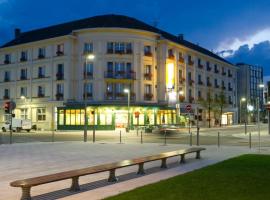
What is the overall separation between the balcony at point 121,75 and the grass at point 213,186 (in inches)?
1792

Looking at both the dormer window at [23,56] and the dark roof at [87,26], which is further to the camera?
the dormer window at [23,56]

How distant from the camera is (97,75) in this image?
191ft

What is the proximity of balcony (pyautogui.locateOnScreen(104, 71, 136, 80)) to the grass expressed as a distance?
4551 centimetres

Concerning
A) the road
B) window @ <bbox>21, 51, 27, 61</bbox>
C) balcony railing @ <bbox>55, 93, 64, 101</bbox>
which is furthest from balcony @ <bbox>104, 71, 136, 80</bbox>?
the road

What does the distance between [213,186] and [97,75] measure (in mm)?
49172

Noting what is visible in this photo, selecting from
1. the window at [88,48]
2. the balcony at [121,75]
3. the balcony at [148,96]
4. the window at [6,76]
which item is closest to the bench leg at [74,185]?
the balcony at [121,75]

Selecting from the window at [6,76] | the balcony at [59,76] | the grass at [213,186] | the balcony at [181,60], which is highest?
the balcony at [181,60]

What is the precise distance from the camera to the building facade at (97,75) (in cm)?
5800

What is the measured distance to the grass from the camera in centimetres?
854

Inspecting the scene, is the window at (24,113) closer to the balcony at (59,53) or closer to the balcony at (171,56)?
the balcony at (59,53)

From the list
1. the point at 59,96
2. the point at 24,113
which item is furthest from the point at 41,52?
the point at 24,113

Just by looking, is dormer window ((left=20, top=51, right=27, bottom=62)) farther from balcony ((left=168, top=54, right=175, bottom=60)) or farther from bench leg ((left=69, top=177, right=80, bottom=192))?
bench leg ((left=69, top=177, right=80, bottom=192))

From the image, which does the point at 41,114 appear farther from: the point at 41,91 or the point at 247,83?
the point at 247,83

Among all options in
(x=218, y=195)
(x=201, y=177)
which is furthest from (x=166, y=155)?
(x=218, y=195)
